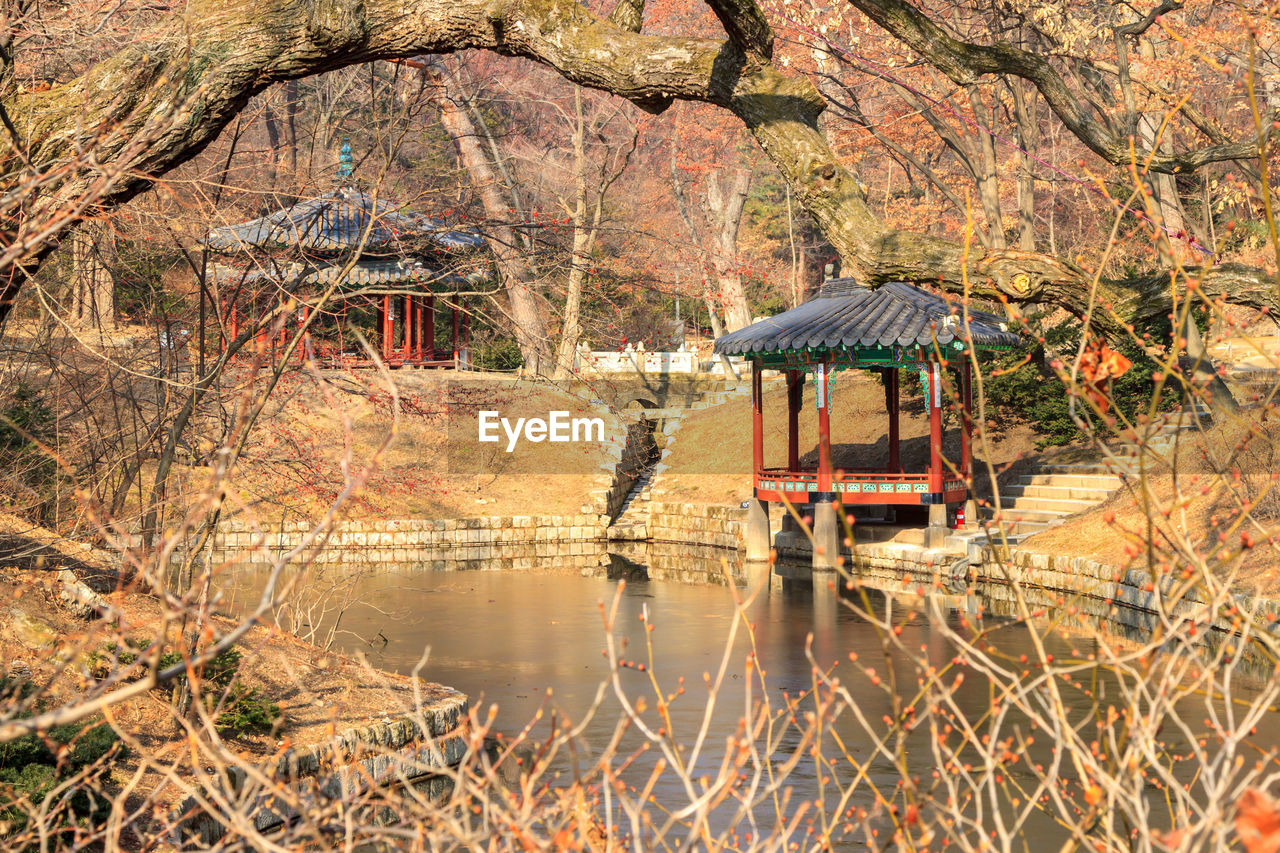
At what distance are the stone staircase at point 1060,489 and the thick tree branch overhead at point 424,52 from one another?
12742 mm

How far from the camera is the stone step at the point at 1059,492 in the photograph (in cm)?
1803

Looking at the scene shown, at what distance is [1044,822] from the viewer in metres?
8.05

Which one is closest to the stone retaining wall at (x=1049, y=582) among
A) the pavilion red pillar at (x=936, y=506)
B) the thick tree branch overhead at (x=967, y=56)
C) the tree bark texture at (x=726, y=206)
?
the pavilion red pillar at (x=936, y=506)

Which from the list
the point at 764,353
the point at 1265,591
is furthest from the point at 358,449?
the point at 1265,591

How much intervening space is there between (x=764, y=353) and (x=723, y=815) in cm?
1121

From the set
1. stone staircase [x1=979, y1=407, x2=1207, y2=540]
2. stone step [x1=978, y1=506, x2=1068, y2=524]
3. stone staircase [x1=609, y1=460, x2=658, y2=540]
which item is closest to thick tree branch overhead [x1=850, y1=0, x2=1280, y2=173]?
stone staircase [x1=979, y1=407, x2=1207, y2=540]

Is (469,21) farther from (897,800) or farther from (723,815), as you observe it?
(897,800)

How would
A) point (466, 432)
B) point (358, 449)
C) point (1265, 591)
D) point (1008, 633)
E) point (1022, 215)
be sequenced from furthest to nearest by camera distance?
point (466, 432)
point (358, 449)
point (1022, 215)
point (1008, 633)
point (1265, 591)

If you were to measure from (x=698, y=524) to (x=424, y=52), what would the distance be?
647 inches

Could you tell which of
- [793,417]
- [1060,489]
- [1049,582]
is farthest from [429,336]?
[1049,582]

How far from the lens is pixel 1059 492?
18.5 meters

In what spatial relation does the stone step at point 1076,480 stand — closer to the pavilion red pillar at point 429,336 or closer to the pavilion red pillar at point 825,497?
the pavilion red pillar at point 825,497

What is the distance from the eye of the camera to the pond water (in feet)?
32.5

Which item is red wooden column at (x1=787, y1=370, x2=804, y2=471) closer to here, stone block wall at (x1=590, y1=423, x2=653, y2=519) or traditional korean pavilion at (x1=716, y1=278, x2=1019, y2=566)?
traditional korean pavilion at (x1=716, y1=278, x2=1019, y2=566)
